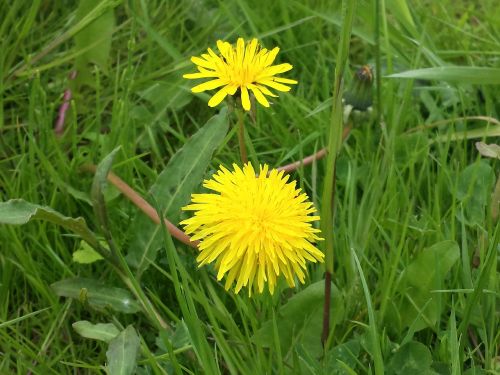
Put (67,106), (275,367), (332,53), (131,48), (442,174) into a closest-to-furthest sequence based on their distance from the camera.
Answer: (275,367) → (442,174) → (131,48) → (67,106) → (332,53)

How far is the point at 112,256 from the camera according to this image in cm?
127

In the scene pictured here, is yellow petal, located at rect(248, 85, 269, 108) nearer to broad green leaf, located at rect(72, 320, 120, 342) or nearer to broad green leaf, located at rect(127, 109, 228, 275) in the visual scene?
broad green leaf, located at rect(127, 109, 228, 275)

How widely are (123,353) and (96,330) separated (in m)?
0.11

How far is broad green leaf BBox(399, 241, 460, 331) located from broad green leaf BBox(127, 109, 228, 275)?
0.40 metres

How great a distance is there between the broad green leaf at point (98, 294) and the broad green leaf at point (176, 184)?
0.06m

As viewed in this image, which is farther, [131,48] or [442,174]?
[131,48]

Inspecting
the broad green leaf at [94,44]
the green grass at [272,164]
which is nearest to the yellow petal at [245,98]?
the green grass at [272,164]

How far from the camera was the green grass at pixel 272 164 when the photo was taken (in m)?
1.16

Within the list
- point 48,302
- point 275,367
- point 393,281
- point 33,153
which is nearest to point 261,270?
point 275,367

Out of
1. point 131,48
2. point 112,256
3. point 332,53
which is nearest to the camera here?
point 112,256

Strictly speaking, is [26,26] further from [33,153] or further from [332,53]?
[332,53]

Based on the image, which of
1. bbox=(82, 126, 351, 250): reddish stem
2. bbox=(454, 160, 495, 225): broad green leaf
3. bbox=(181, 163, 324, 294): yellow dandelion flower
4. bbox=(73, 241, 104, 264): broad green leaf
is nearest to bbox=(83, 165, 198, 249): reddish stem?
bbox=(82, 126, 351, 250): reddish stem

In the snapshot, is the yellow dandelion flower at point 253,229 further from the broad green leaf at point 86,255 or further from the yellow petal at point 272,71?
the broad green leaf at point 86,255

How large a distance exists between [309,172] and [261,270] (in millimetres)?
606
